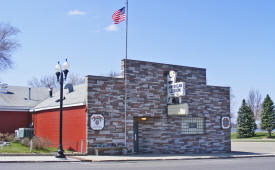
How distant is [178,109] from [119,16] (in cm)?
750

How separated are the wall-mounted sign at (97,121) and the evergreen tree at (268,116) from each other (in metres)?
40.6

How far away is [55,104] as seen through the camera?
2747 cm

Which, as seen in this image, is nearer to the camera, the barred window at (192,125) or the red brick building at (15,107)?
the barred window at (192,125)

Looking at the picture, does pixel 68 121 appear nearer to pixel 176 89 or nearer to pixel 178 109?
pixel 178 109

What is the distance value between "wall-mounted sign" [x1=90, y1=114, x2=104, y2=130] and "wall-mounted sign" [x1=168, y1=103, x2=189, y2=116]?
16.3ft

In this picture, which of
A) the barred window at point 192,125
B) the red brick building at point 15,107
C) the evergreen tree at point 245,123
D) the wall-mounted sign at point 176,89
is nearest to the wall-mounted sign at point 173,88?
the wall-mounted sign at point 176,89

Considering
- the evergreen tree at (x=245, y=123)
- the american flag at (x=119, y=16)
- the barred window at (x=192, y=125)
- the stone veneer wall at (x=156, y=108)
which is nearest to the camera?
the stone veneer wall at (x=156, y=108)

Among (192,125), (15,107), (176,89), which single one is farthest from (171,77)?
(15,107)

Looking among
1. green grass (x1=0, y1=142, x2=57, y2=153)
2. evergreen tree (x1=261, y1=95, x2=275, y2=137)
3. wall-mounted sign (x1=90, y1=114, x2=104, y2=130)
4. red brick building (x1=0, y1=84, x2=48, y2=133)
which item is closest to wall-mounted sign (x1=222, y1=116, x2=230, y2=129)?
wall-mounted sign (x1=90, y1=114, x2=104, y2=130)

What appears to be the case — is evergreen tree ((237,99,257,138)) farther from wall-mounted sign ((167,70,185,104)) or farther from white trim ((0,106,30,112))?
white trim ((0,106,30,112))

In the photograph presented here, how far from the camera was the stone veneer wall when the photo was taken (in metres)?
22.8

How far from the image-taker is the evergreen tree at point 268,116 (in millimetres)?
56062

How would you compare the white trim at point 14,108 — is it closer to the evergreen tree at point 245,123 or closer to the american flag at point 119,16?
the american flag at point 119,16

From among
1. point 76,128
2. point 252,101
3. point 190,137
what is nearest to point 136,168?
point 76,128
